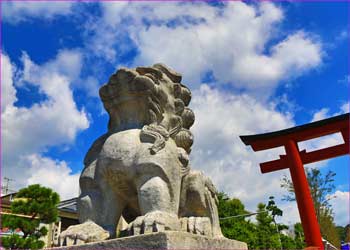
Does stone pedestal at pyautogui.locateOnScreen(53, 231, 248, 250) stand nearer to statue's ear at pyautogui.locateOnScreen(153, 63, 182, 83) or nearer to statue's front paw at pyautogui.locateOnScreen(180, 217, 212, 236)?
statue's front paw at pyautogui.locateOnScreen(180, 217, 212, 236)

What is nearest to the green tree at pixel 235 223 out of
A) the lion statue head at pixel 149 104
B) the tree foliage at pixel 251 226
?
the tree foliage at pixel 251 226

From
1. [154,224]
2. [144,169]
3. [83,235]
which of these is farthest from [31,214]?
[154,224]

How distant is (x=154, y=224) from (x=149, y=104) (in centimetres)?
108

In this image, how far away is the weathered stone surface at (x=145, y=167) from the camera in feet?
8.53

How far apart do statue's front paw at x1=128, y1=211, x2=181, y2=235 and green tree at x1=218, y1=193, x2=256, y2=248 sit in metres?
21.6

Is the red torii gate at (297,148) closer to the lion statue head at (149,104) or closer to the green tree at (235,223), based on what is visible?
the lion statue head at (149,104)

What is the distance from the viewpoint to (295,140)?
1029cm

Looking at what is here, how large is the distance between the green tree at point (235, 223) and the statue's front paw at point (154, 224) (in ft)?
70.8

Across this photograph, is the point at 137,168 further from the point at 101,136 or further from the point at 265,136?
the point at 265,136

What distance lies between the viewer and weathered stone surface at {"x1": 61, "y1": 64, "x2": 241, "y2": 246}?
2600 mm

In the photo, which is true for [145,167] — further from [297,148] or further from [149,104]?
[297,148]

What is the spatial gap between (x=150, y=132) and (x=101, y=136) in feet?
2.01

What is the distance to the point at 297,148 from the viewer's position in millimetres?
10344

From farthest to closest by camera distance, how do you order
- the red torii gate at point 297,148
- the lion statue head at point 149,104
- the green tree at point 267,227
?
the green tree at point 267,227
the red torii gate at point 297,148
the lion statue head at point 149,104
